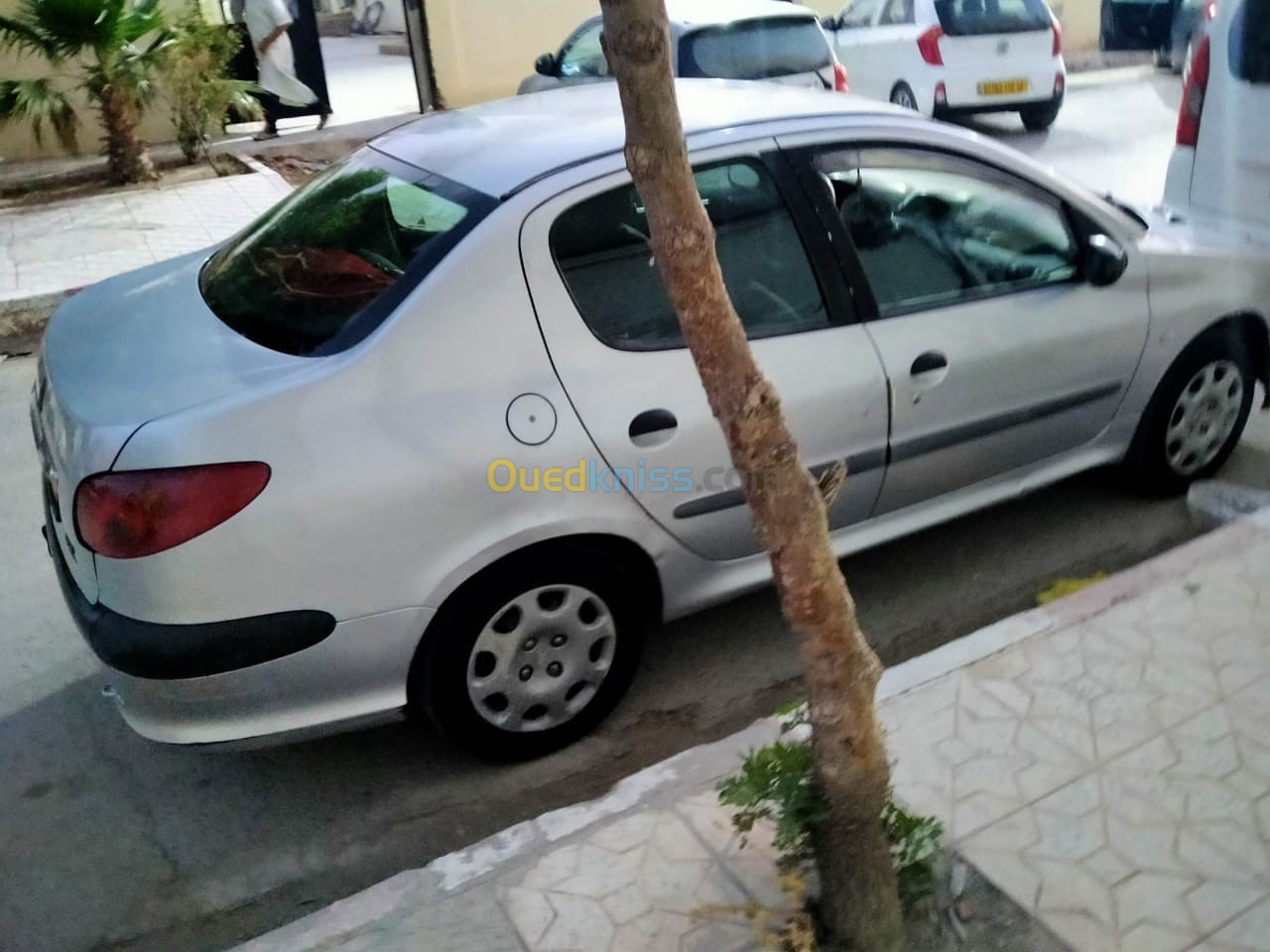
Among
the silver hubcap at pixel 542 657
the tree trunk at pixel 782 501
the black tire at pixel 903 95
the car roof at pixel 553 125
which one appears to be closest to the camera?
the tree trunk at pixel 782 501

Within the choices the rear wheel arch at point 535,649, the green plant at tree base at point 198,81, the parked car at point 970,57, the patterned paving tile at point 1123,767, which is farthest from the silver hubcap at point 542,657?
the parked car at point 970,57

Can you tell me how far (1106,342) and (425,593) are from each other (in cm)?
238

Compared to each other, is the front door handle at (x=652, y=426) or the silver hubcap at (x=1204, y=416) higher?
the front door handle at (x=652, y=426)

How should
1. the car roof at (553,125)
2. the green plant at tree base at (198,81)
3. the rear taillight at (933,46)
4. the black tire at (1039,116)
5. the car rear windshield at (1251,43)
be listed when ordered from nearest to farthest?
the car roof at (553,125) → the car rear windshield at (1251,43) → the green plant at tree base at (198,81) → the rear taillight at (933,46) → the black tire at (1039,116)

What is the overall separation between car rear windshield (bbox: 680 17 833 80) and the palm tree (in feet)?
14.2

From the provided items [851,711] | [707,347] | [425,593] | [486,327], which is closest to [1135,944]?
[851,711]

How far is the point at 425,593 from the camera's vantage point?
2660 millimetres

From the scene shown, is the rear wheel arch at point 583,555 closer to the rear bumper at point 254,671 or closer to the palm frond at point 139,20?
the rear bumper at point 254,671

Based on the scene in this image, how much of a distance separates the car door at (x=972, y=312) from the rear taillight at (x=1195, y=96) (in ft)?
6.27

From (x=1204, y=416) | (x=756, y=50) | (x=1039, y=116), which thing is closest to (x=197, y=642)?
(x=1204, y=416)

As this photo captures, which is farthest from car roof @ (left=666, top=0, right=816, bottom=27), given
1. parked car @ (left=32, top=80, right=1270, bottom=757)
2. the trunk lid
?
the trunk lid

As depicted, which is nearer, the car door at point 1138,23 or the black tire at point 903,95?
the black tire at point 903,95

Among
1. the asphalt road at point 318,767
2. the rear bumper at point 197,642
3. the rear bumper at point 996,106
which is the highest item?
the rear bumper at point 996,106

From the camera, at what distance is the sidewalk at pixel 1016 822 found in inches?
93.7
